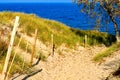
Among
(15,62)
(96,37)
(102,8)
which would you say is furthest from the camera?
(96,37)

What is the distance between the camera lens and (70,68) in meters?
30.9

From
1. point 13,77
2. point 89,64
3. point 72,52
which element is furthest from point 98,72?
point 72,52

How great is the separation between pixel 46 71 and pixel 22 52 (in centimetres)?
426

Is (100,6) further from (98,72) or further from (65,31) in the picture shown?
(98,72)

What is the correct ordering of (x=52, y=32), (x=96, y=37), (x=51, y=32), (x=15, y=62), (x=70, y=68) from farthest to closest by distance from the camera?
(x=96, y=37), (x=52, y=32), (x=51, y=32), (x=70, y=68), (x=15, y=62)

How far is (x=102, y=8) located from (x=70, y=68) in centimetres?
1421

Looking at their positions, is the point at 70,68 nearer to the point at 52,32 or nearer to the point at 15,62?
the point at 15,62

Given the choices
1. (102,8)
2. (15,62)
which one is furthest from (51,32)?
(15,62)

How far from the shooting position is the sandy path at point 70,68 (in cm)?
2677

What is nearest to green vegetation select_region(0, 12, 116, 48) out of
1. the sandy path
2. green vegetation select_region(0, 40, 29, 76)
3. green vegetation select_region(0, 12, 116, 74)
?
green vegetation select_region(0, 12, 116, 74)

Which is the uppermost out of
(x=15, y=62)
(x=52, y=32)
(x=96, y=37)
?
(x=52, y=32)

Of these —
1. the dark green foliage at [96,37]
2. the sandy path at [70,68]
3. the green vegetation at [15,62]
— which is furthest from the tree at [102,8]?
the green vegetation at [15,62]

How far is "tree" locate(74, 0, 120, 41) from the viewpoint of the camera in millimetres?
40987

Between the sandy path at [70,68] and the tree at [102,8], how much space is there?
5607 millimetres
